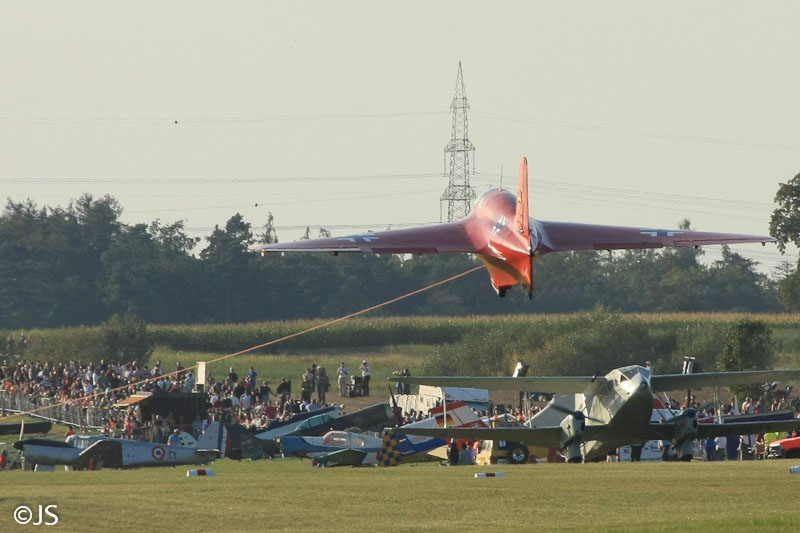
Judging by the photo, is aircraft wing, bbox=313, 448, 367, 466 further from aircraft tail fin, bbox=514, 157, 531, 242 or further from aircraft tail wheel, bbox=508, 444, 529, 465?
aircraft tail fin, bbox=514, 157, 531, 242

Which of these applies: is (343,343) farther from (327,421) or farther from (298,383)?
(327,421)

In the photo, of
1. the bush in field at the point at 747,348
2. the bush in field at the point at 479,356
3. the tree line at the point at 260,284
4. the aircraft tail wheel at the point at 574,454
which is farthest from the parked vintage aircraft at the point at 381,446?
the tree line at the point at 260,284

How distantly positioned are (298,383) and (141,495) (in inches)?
1492

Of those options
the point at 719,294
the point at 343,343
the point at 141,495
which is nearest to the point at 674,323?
the point at 343,343

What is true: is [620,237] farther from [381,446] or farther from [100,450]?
[100,450]

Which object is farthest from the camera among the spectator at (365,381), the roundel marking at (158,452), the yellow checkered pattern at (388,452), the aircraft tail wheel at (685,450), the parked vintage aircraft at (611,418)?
the spectator at (365,381)

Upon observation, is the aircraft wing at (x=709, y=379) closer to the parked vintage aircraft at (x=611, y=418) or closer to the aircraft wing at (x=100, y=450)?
the parked vintage aircraft at (x=611, y=418)

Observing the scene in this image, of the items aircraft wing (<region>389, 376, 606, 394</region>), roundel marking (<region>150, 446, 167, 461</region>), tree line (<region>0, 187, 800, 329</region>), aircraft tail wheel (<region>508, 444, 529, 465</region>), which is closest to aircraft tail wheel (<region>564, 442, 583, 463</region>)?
aircraft wing (<region>389, 376, 606, 394</region>)

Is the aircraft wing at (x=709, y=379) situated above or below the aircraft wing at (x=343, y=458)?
above

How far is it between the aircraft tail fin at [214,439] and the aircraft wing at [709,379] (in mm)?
11520

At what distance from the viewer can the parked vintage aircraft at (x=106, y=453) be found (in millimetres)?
33406

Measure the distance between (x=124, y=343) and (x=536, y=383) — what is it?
127 ft

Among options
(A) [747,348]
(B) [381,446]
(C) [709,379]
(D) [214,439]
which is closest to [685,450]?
(C) [709,379]

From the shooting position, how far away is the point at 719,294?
101 metres
